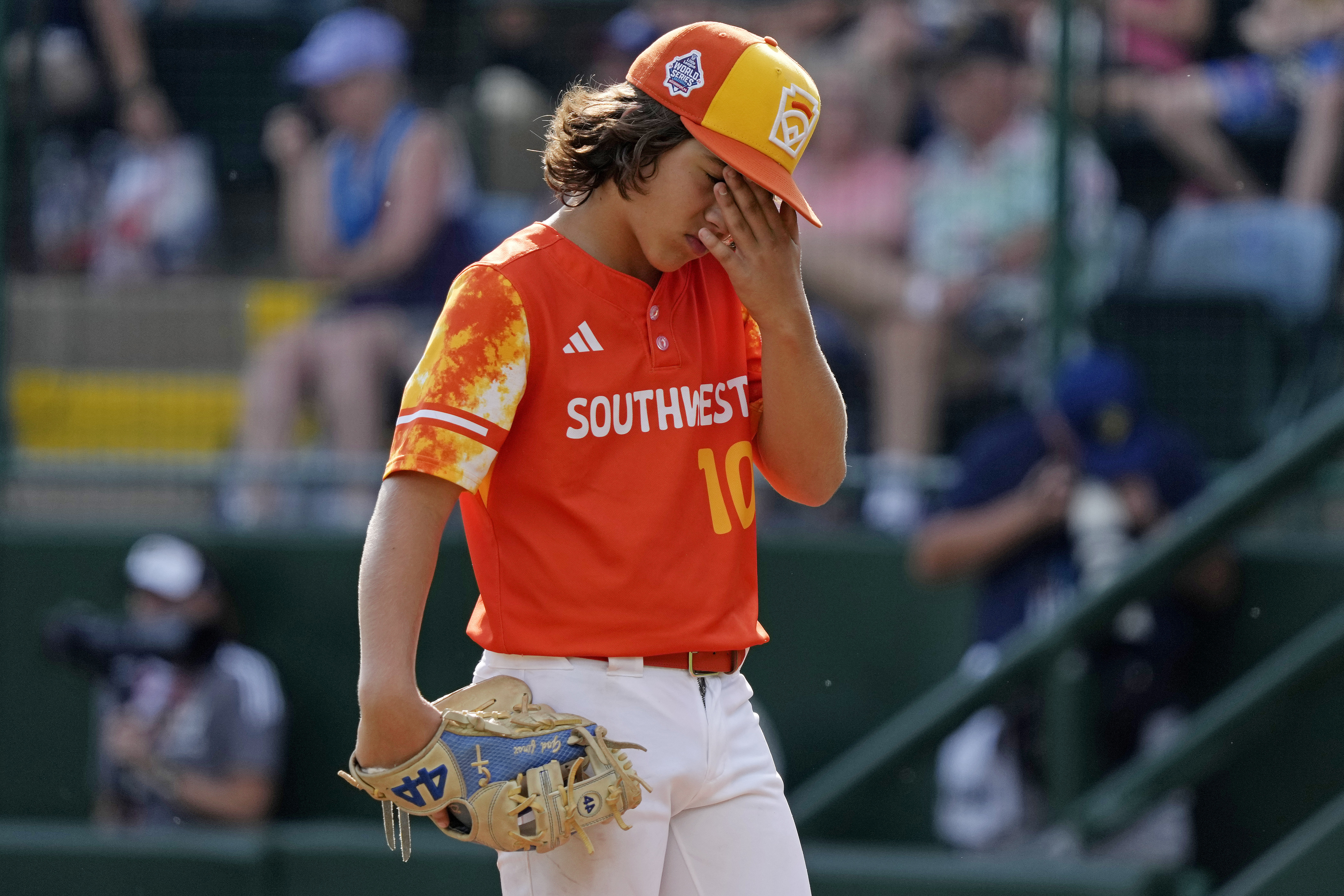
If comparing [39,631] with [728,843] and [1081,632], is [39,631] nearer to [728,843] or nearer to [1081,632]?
[1081,632]

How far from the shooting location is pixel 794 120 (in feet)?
8.20

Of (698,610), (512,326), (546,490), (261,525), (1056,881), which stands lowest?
(1056,881)

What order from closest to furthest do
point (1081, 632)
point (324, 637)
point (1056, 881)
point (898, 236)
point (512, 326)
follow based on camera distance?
point (512, 326) < point (1056, 881) < point (1081, 632) < point (898, 236) < point (324, 637)

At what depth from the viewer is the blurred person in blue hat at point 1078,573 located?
17.4 feet

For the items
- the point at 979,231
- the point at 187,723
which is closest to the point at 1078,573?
the point at 979,231

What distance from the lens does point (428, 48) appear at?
20.9ft

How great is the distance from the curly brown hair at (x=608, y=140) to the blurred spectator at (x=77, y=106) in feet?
14.3

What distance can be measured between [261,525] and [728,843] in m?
4.20

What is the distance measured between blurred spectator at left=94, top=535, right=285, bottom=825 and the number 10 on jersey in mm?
3697

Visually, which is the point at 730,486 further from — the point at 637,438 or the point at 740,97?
the point at 740,97

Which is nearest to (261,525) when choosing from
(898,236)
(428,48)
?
(428,48)

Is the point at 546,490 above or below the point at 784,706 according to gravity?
above

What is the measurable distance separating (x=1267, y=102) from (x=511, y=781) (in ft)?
13.3

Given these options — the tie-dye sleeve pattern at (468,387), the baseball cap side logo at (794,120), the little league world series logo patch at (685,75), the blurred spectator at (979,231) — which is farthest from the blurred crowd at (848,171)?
the tie-dye sleeve pattern at (468,387)
